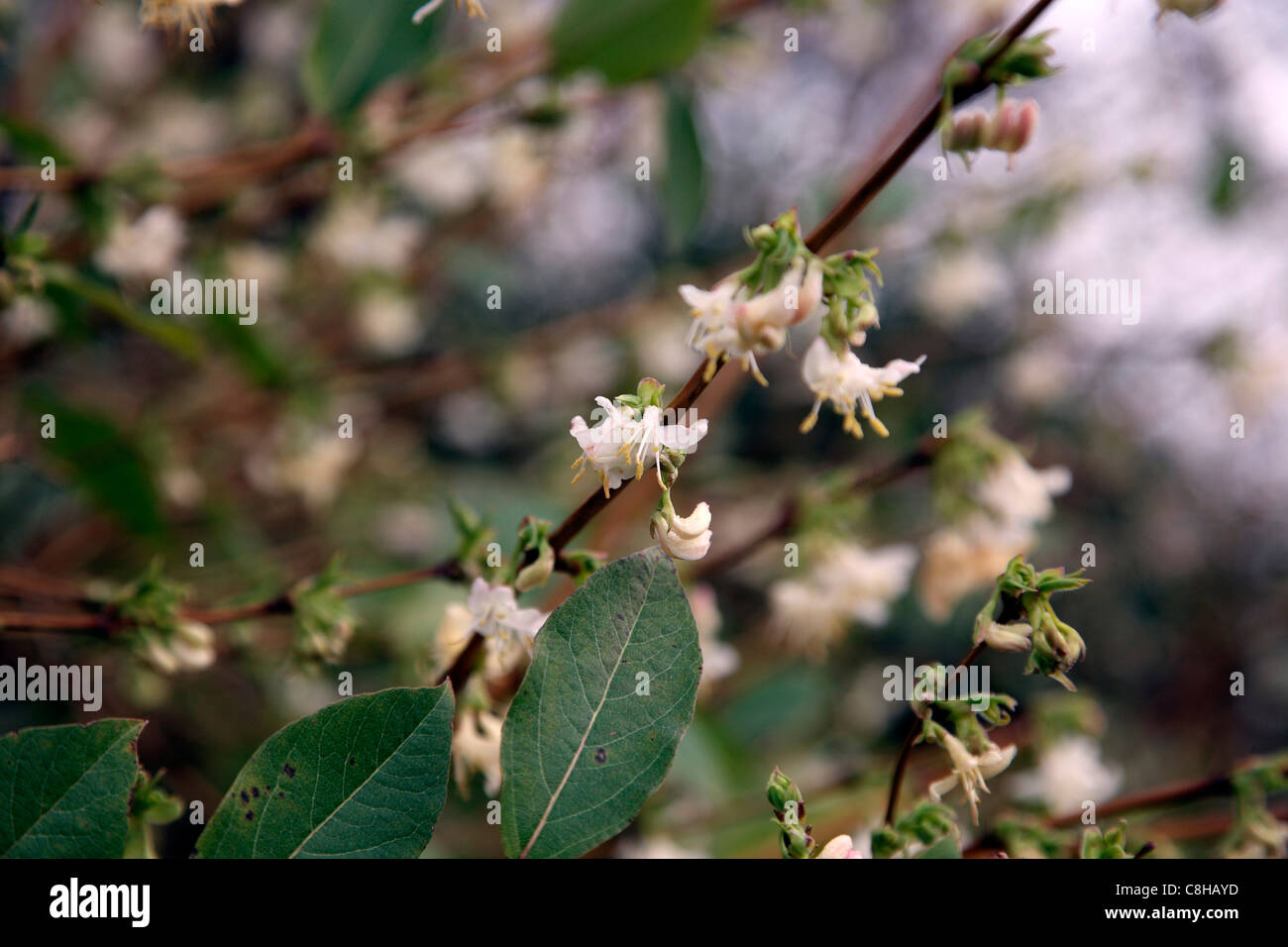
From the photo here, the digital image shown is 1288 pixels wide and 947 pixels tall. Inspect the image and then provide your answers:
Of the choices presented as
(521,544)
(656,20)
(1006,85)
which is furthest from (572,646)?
(656,20)

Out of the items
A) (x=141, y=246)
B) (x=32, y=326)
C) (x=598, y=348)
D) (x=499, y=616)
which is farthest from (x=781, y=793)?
(x=598, y=348)

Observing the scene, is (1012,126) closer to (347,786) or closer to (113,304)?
(347,786)

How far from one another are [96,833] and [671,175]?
51.5 inches

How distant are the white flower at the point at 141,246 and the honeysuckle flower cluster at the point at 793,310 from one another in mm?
1027

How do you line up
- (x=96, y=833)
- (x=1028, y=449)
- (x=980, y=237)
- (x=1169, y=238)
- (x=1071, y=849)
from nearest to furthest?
(x=96, y=833)
(x=1071, y=849)
(x=1028, y=449)
(x=980, y=237)
(x=1169, y=238)

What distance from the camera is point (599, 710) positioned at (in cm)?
60

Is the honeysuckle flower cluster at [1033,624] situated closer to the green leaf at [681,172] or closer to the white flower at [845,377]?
the white flower at [845,377]

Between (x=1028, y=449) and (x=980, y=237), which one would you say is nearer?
(x=1028, y=449)

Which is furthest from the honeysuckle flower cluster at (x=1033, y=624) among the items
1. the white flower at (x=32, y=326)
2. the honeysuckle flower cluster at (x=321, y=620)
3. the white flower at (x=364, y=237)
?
the white flower at (x=364, y=237)

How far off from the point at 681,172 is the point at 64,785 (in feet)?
4.30

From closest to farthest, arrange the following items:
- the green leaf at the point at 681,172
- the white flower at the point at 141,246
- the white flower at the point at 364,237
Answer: the white flower at the point at 141,246 → the green leaf at the point at 681,172 → the white flower at the point at 364,237

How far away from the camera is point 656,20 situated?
1385 mm

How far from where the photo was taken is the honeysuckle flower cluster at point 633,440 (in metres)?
0.60
